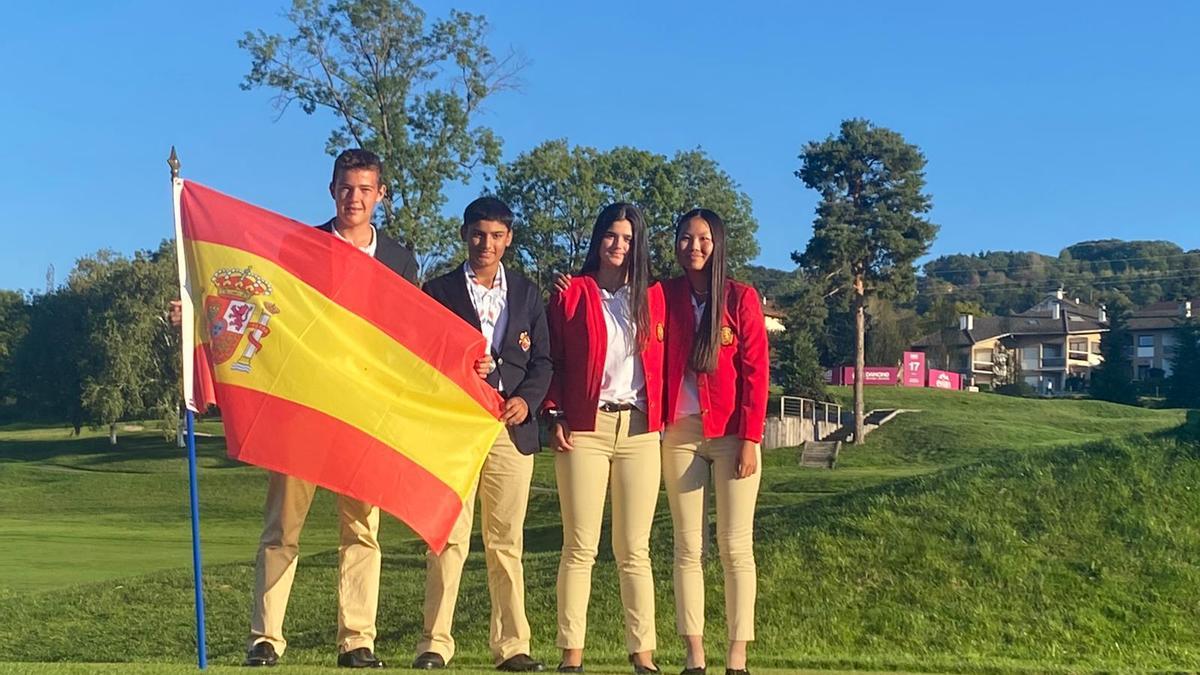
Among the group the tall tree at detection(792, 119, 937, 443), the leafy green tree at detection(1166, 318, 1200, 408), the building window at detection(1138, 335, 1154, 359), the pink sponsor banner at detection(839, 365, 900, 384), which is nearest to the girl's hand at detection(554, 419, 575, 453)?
the tall tree at detection(792, 119, 937, 443)

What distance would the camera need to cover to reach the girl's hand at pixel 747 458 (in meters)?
6.56

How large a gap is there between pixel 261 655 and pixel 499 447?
1665 mm

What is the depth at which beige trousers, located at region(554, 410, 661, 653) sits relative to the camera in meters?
6.60

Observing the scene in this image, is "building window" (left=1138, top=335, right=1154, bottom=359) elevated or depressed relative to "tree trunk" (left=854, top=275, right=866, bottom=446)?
elevated

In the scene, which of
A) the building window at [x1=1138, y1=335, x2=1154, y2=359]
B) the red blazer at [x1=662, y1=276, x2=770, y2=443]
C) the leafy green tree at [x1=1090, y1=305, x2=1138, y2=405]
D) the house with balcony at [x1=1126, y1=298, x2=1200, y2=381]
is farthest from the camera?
the building window at [x1=1138, y1=335, x2=1154, y2=359]

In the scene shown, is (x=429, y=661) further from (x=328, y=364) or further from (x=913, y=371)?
(x=913, y=371)

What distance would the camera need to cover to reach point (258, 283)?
6398mm

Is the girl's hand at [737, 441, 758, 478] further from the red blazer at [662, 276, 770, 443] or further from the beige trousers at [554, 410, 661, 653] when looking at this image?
the beige trousers at [554, 410, 661, 653]

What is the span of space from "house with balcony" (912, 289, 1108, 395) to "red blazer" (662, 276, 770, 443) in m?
94.8

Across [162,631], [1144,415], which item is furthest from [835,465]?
[162,631]

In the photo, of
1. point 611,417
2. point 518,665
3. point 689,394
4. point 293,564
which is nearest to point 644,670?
point 518,665

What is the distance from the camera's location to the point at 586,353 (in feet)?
21.6

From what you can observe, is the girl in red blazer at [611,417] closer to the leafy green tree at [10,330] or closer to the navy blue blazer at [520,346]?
the navy blue blazer at [520,346]

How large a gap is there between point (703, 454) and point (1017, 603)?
160 inches
